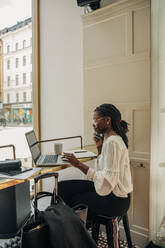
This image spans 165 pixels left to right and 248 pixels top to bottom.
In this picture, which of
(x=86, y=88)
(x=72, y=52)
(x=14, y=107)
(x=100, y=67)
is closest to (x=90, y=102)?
(x=86, y=88)

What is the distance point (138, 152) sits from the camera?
1945 mm

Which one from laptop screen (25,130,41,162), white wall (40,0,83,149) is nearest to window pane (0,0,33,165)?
white wall (40,0,83,149)

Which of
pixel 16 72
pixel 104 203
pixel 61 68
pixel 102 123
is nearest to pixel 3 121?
pixel 16 72

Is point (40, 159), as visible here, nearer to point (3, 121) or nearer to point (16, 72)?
point (3, 121)

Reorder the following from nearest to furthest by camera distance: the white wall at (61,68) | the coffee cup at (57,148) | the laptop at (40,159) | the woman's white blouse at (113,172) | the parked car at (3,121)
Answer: the woman's white blouse at (113,172) → the laptop at (40,159) → the coffee cup at (57,148) → the white wall at (61,68) → the parked car at (3,121)

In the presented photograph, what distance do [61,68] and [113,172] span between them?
1.65 meters

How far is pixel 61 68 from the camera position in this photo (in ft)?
8.66

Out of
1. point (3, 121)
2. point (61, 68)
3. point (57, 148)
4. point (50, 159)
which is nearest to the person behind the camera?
point (50, 159)

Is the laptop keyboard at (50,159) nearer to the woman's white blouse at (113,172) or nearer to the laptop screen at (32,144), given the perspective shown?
the laptop screen at (32,144)

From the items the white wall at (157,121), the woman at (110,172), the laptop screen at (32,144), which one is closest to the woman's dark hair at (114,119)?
the woman at (110,172)

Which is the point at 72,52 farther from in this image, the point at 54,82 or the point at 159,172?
the point at 159,172

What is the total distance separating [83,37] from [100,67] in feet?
1.32

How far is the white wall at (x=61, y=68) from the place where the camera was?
2473mm

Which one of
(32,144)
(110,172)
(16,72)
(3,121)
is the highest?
(16,72)
